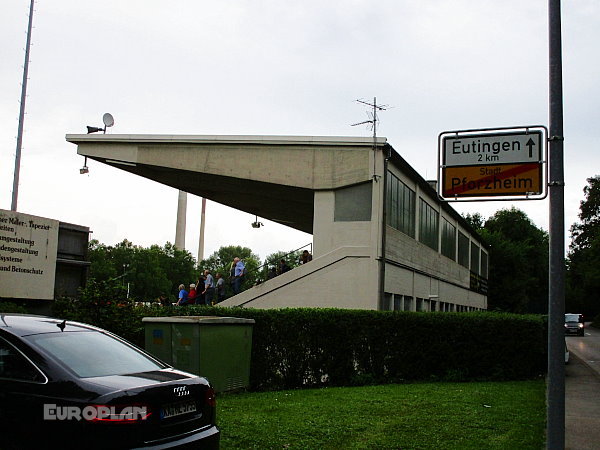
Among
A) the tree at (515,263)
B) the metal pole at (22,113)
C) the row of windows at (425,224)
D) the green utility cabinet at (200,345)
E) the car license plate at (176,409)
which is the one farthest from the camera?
the tree at (515,263)

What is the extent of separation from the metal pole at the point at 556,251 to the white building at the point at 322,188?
1895 centimetres

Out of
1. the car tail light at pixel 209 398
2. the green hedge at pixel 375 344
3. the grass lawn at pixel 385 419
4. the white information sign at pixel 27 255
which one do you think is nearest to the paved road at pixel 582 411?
the grass lawn at pixel 385 419

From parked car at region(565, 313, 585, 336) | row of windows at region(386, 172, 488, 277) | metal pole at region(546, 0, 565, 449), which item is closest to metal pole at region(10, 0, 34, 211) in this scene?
row of windows at region(386, 172, 488, 277)

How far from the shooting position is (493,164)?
271 inches

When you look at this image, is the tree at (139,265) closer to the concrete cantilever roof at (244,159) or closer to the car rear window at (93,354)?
the concrete cantilever roof at (244,159)

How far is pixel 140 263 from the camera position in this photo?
10188 cm

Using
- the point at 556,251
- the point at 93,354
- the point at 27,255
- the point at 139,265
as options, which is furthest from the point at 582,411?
the point at 139,265

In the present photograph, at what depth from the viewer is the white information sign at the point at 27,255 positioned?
38.7 feet

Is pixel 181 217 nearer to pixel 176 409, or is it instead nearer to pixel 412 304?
pixel 412 304

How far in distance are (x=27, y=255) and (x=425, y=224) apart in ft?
83.2

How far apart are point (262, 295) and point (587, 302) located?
84.5m

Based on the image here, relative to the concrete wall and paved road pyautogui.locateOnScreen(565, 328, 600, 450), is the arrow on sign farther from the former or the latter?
the concrete wall

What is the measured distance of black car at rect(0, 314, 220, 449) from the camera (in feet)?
18.3

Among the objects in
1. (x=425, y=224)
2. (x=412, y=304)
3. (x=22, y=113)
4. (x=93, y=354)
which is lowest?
(x=93, y=354)
